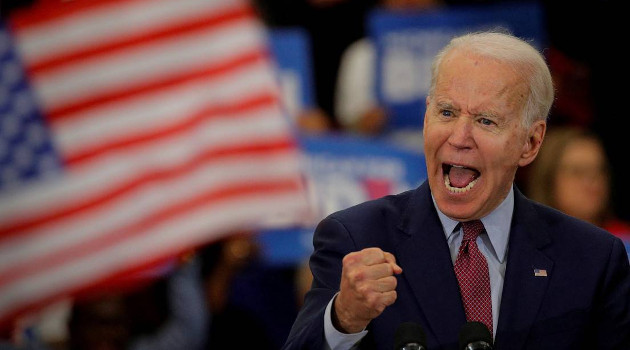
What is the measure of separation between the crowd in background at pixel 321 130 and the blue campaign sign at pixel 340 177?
95 mm

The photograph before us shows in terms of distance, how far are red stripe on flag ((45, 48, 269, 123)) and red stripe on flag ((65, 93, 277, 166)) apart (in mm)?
140

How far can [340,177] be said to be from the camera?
A: 17.6 ft

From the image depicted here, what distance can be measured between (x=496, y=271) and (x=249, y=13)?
A: 294 cm

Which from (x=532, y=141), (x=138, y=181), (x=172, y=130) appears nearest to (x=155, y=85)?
(x=172, y=130)

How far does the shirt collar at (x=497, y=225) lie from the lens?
2639 mm

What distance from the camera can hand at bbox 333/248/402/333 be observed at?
2.23 metres

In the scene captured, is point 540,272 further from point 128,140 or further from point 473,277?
point 128,140

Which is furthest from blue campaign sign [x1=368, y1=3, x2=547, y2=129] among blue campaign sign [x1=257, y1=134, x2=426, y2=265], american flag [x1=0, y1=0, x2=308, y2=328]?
american flag [x1=0, y1=0, x2=308, y2=328]

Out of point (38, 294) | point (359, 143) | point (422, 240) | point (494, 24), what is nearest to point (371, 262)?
point (422, 240)

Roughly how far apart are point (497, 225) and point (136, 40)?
260 centimetres

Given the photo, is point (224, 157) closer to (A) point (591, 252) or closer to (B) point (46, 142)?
(B) point (46, 142)

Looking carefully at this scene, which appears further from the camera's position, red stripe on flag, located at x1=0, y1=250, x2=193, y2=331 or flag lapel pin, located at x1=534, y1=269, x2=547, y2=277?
red stripe on flag, located at x1=0, y1=250, x2=193, y2=331

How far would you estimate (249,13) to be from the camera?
17.6 ft

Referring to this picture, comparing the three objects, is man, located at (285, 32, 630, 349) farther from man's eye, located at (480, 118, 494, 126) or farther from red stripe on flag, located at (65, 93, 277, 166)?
red stripe on flag, located at (65, 93, 277, 166)
